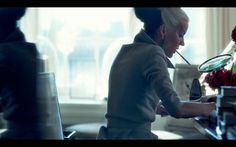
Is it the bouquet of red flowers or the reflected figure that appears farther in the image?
the bouquet of red flowers

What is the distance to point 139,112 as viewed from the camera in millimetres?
963

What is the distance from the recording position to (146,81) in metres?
0.94

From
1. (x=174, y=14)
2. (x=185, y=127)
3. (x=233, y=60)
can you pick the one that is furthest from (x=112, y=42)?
(x=233, y=60)

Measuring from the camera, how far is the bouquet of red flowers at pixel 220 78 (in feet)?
3.94

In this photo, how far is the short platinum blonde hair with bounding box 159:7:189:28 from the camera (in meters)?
0.93

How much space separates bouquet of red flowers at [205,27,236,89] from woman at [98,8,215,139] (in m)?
Result: 0.23

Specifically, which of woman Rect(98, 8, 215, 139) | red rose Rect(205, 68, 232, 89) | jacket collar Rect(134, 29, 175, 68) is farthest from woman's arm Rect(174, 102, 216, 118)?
red rose Rect(205, 68, 232, 89)

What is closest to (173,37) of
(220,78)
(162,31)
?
(162,31)

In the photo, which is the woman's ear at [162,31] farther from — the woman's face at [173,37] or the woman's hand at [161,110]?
the woman's hand at [161,110]

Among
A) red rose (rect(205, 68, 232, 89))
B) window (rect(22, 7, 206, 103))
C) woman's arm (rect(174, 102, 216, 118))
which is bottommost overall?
woman's arm (rect(174, 102, 216, 118))

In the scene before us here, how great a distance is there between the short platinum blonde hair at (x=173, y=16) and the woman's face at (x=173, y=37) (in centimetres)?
1

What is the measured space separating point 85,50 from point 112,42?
4.0 inches

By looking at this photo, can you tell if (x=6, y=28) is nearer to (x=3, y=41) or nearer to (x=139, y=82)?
(x=3, y=41)

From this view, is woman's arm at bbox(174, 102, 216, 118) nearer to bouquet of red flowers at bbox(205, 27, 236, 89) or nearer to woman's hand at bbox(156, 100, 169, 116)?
woman's hand at bbox(156, 100, 169, 116)
